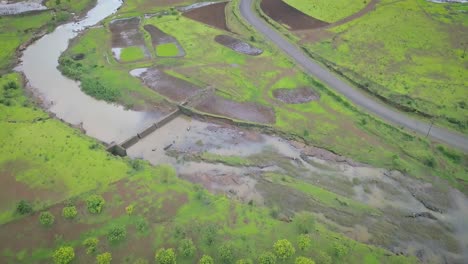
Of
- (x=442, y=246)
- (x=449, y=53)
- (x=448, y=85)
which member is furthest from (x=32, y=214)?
(x=449, y=53)

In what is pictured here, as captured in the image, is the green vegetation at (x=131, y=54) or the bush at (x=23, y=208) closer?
the bush at (x=23, y=208)

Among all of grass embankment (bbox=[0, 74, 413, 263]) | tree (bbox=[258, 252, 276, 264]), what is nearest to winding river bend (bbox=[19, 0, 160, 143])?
grass embankment (bbox=[0, 74, 413, 263])

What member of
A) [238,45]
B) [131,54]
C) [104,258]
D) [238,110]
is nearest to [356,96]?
[238,110]

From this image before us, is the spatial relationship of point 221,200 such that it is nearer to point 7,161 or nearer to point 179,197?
point 179,197

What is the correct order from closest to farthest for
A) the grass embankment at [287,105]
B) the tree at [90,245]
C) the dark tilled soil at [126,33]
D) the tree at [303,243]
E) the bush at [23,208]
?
the tree at [90,245], the tree at [303,243], the bush at [23,208], the grass embankment at [287,105], the dark tilled soil at [126,33]

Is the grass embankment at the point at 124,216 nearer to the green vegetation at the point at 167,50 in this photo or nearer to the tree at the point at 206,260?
the tree at the point at 206,260

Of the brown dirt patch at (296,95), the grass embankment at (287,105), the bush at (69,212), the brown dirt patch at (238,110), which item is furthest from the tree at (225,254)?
the brown dirt patch at (296,95)
